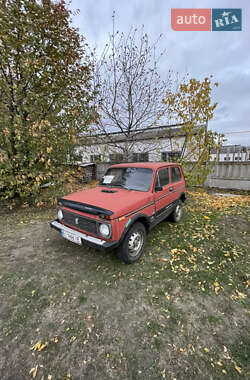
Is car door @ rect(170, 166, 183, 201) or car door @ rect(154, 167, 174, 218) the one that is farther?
car door @ rect(170, 166, 183, 201)

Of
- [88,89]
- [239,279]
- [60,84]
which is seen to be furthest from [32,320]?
[88,89]

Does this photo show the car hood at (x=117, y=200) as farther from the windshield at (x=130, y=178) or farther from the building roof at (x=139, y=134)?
the building roof at (x=139, y=134)

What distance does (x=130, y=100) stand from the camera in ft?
24.6

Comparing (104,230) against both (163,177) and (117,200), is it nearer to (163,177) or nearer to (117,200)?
(117,200)

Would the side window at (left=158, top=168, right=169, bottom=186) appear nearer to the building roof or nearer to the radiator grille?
the radiator grille

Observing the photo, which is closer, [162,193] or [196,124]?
[162,193]

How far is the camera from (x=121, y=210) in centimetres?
260

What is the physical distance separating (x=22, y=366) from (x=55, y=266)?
1533 millimetres

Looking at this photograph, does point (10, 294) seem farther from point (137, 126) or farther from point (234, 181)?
point (234, 181)

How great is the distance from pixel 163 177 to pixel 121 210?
6.35ft

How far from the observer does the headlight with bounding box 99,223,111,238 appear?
2.54m

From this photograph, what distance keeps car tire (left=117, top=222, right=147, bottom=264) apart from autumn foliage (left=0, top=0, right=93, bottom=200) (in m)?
3.80

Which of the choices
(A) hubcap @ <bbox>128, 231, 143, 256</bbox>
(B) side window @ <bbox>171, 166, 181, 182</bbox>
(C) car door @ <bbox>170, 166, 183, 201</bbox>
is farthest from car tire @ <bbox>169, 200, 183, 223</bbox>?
(A) hubcap @ <bbox>128, 231, 143, 256</bbox>

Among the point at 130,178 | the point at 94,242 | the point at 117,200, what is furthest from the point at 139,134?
the point at 94,242
